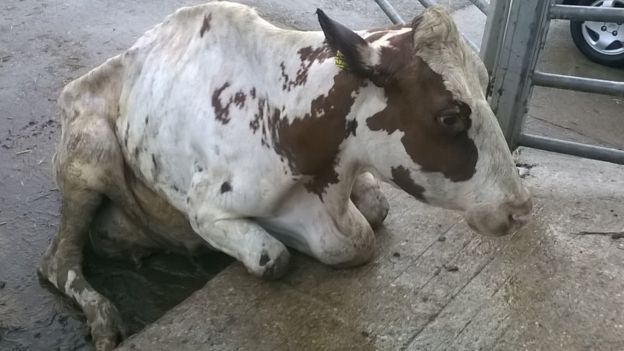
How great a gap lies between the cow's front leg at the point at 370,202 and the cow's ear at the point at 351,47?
2.93 ft

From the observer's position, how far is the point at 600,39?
18.6 ft

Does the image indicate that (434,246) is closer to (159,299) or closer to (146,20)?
(159,299)

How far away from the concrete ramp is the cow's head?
1.36ft

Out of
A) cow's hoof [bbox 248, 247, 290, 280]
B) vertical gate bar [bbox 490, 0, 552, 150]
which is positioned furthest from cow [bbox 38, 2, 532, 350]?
vertical gate bar [bbox 490, 0, 552, 150]

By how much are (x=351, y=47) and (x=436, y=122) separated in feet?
1.16

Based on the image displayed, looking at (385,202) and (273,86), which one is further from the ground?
(273,86)

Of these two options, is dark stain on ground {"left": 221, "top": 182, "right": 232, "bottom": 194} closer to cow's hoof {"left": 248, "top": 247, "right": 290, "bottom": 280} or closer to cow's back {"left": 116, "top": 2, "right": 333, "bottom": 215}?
cow's back {"left": 116, "top": 2, "right": 333, "bottom": 215}

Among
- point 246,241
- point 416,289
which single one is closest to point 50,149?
point 246,241

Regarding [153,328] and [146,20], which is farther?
[146,20]

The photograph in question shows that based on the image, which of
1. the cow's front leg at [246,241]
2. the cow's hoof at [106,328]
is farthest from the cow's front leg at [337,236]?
the cow's hoof at [106,328]

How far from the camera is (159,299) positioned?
3352mm

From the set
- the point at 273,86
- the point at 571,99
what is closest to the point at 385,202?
the point at 273,86

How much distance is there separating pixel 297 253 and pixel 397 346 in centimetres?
65

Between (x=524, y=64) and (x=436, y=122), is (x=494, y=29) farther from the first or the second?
(x=436, y=122)
